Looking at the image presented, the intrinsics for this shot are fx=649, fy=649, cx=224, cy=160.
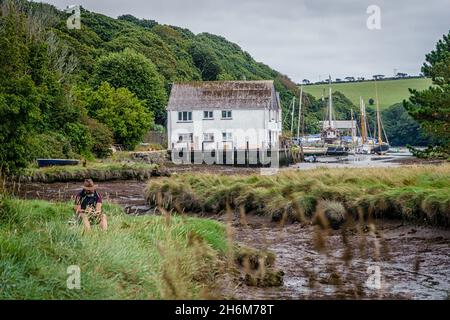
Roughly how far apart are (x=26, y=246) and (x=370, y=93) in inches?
5187

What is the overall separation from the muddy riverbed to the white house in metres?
47.9

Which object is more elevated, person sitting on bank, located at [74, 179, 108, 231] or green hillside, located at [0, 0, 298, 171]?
green hillside, located at [0, 0, 298, 171]

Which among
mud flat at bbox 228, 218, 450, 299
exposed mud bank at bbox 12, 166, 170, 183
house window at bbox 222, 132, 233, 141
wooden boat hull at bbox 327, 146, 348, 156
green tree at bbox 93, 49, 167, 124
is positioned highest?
green tree at bbox 93, 49, 167, 124

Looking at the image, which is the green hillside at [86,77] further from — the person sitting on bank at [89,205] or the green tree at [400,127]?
→ the green tree at [400,127]

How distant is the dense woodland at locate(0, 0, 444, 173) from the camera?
3397 centimetres

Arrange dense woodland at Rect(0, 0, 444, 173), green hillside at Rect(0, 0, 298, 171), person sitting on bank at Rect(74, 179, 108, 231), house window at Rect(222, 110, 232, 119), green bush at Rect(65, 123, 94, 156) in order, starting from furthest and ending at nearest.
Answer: house window at Rect(222, 110, 232, 119)
green bush at Rect(65, 123, 94, 156)
dense woodland at Rect(0, 0, 444, 173)
green hillside at Rect(0, 0, 298, 171)
person sitting on bank at Rect(74, 179, 108, 231)

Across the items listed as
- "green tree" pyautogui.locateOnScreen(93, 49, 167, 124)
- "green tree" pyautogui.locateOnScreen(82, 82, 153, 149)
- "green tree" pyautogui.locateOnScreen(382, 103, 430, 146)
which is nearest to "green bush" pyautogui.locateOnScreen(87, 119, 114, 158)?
"green tree" pyautogui.locateOnScreen(82, 82, 153, 149)

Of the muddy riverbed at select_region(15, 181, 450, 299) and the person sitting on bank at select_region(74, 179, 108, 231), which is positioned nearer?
the muddy riverbed at select_region(15, 181, 450, 299)

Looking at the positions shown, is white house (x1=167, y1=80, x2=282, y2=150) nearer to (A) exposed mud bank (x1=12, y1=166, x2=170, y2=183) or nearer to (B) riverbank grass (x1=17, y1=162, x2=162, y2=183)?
(B) riverbank grass (x1=17, y1=162, x2=162, y2=183)

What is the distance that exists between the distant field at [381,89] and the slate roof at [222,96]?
2224 inches

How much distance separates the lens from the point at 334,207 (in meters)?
20.2

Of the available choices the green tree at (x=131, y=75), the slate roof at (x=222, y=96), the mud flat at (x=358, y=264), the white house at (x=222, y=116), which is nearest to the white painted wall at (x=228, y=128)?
the white house at (x=222, y=116)

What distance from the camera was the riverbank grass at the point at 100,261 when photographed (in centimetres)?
848
